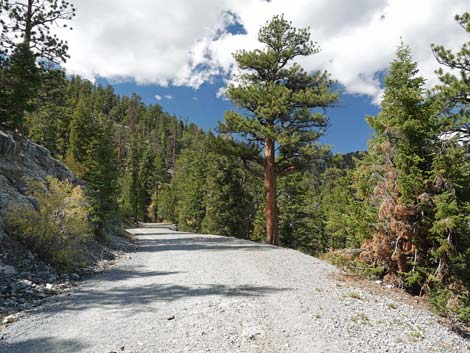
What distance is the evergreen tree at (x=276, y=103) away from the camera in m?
16.2

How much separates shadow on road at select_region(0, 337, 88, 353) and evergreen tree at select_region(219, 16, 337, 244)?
489 inches

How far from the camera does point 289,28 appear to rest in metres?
17.1

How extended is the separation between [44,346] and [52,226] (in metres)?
5.28

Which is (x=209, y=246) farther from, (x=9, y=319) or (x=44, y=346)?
(x=44, y=346)

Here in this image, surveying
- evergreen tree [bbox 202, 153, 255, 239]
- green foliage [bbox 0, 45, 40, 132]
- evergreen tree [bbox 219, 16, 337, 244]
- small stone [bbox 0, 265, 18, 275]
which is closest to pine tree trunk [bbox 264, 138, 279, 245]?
evergreen tree [bbox 219, 16, 337, 244]

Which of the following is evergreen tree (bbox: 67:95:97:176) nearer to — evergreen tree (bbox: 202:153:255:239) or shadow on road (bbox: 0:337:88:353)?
evergreen tree (bbox: 202:153:255:239)

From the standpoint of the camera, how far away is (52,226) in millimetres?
9273

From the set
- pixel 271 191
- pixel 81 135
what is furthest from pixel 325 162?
pixel 81 135

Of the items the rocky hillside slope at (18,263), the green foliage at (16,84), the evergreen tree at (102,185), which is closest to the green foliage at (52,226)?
the rocky hillside slope at (18,263)

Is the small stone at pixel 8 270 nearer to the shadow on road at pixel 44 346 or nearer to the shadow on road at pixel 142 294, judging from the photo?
the shadow on road at pixel 142 294

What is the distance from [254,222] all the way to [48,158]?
20971 millimetres

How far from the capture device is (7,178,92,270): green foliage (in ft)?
29.9

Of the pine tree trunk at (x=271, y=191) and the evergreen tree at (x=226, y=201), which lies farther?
the evergreen tree at (x=226, y=201)

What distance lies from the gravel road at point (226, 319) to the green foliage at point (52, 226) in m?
1.48
